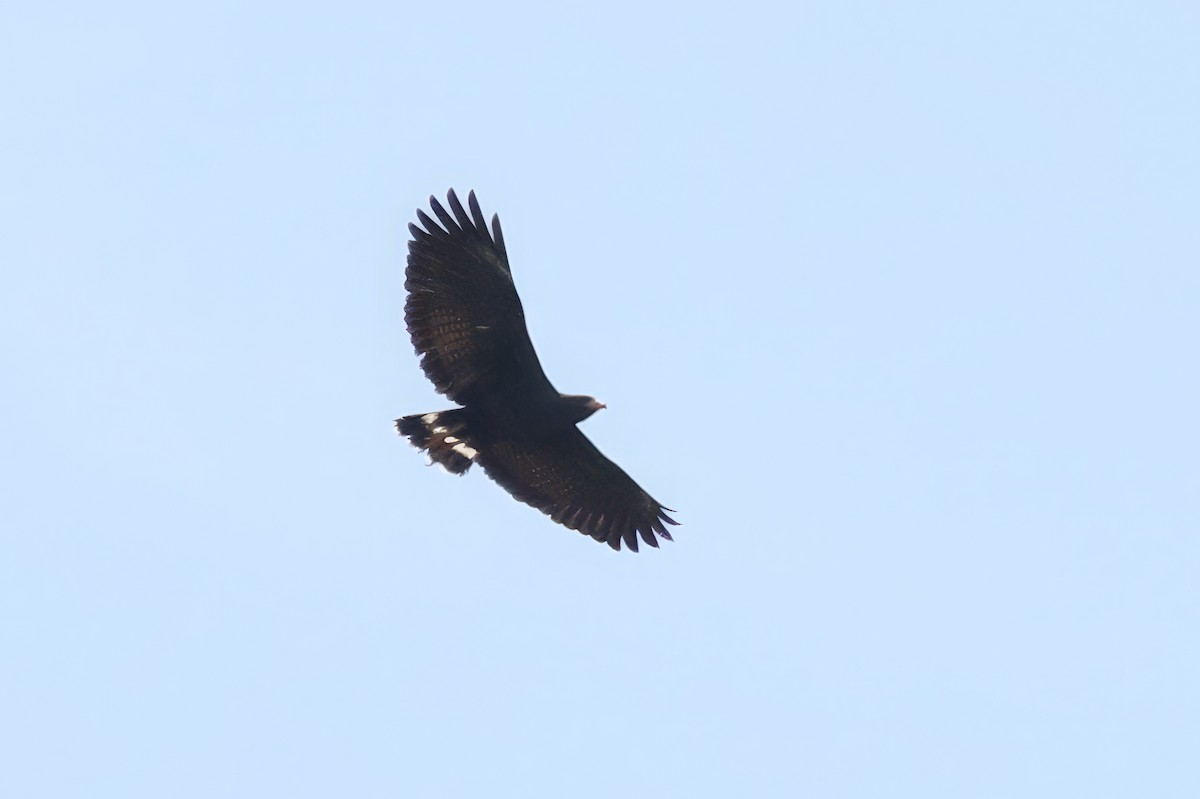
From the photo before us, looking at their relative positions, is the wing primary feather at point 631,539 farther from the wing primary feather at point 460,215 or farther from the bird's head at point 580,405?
the wing primary feather at point 460,215

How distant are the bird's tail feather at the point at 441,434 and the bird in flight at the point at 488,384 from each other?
11mm

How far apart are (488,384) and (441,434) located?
0.90m

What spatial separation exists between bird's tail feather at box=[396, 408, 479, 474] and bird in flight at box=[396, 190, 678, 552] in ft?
0.04

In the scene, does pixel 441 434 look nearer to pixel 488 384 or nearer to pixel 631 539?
pixel 488 384

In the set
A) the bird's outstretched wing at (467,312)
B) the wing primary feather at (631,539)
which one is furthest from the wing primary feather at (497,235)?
the wing primary feather at (631,539)

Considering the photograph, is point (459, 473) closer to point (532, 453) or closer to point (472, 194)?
point (532, 453)

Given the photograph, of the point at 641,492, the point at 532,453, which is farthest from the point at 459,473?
the point at 641,492

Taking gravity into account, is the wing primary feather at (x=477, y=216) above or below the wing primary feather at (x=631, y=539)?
above

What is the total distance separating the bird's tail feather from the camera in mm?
22250

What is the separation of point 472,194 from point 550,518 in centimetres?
434

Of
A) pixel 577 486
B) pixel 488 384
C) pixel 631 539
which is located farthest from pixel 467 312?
pixel 631 539

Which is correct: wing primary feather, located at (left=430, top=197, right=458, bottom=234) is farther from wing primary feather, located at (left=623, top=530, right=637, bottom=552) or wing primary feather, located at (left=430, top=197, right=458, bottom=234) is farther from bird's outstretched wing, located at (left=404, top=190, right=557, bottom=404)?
wing primary feather, located at (left=623, top=530, right=637, bottom=552)

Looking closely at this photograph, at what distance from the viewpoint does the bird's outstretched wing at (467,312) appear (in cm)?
2144

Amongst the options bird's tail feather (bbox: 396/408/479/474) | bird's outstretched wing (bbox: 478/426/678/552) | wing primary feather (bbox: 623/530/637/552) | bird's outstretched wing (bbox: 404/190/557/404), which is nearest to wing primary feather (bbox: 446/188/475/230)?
bird's outstretched wing (bbox: 404/190/557/404)
